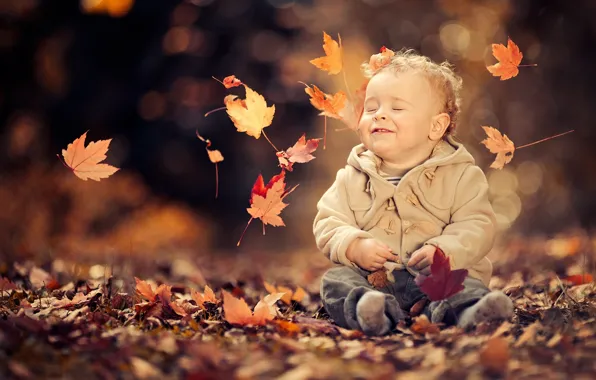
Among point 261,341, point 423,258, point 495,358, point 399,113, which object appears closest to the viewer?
point 495,358

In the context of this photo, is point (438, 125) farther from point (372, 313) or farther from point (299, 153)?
point (372, 313)

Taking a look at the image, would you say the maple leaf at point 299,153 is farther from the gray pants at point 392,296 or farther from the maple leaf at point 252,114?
the gray pants at point 392,296

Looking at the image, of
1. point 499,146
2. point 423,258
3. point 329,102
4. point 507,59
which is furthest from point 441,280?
point 507,59

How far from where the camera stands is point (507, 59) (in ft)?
9.29

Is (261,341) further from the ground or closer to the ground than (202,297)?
further from the ground

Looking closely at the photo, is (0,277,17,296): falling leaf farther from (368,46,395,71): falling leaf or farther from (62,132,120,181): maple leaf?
(368,46,395,71): falling leaf

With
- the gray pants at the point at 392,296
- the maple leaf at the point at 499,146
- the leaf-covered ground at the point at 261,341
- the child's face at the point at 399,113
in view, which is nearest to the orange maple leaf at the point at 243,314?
the leaf-covered ground at the point at 261,341

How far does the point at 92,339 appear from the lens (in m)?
2.10

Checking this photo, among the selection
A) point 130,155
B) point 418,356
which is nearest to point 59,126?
point 130,155

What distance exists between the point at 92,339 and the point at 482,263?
1516 mm

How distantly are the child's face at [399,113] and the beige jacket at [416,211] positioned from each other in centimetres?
10

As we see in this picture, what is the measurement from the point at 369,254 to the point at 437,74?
784 mm

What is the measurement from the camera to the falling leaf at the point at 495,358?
5.83ft

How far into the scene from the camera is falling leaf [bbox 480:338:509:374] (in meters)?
1.78
